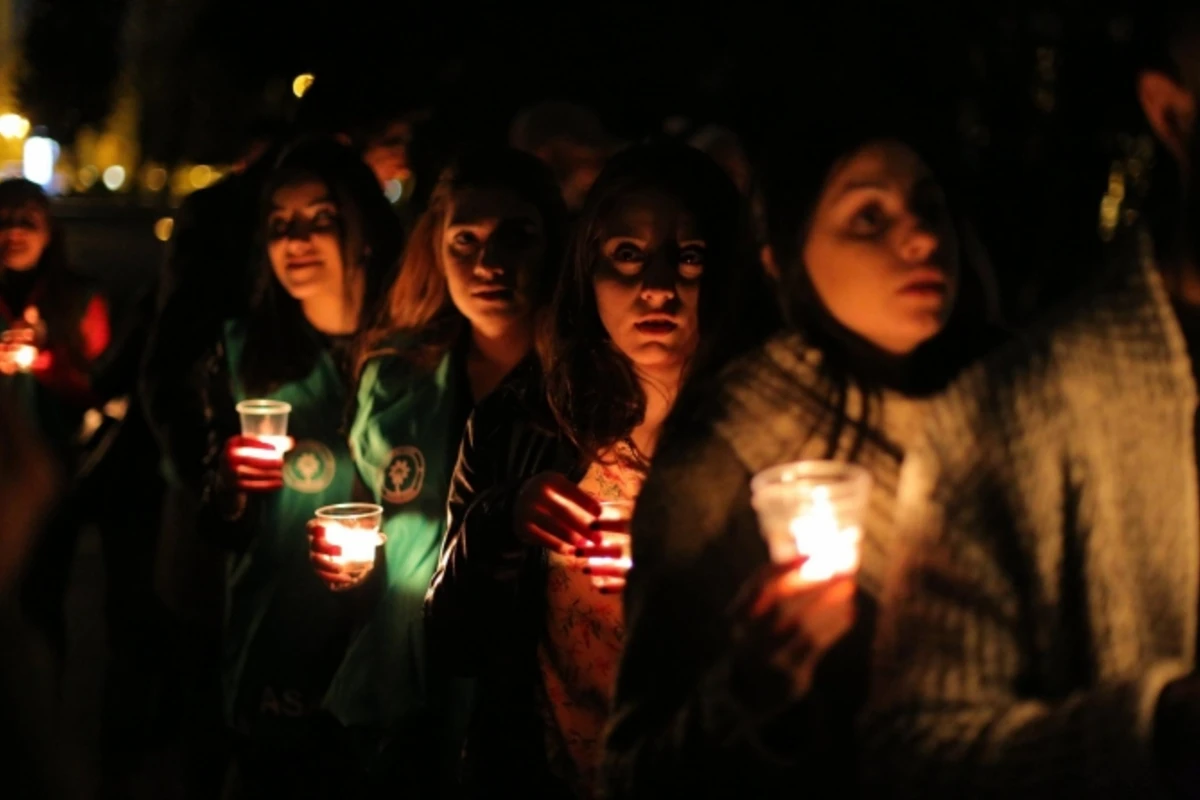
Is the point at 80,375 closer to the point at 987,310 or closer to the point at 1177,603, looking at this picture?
the point at 987,310

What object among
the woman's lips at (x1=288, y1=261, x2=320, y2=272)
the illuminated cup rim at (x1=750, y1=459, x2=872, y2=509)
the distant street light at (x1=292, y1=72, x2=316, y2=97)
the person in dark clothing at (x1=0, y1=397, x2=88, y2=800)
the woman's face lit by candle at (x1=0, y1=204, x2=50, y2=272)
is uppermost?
the distant street light at (x1=292, y1=72, x2=316, y2=97)

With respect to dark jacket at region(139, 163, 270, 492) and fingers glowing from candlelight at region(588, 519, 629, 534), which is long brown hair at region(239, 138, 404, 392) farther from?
fingers glowing from candlelight at region(588, 519, 629, 534)

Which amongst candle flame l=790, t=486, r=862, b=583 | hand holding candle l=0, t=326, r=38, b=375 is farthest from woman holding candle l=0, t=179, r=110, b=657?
candle flame l=790, t=486, r=862, b=583

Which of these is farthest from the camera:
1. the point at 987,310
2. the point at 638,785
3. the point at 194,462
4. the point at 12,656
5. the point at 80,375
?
the point at 80,375

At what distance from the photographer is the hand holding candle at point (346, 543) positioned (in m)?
4.01

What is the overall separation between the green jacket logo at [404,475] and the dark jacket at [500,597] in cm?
53

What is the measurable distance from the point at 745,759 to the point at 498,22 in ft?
60.7

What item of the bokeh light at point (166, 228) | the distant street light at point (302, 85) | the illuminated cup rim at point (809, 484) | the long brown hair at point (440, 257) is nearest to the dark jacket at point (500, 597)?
the long brown hair at point (440, 257)

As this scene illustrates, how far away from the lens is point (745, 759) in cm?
229

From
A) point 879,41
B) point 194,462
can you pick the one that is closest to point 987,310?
point 194,462

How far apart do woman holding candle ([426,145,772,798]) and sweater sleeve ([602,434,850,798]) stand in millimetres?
Result: 582

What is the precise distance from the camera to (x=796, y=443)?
8.14ft

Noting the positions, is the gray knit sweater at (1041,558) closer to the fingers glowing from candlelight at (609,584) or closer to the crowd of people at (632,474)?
the crowd of people at (632,474)

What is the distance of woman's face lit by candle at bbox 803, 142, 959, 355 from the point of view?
2.50 meters
